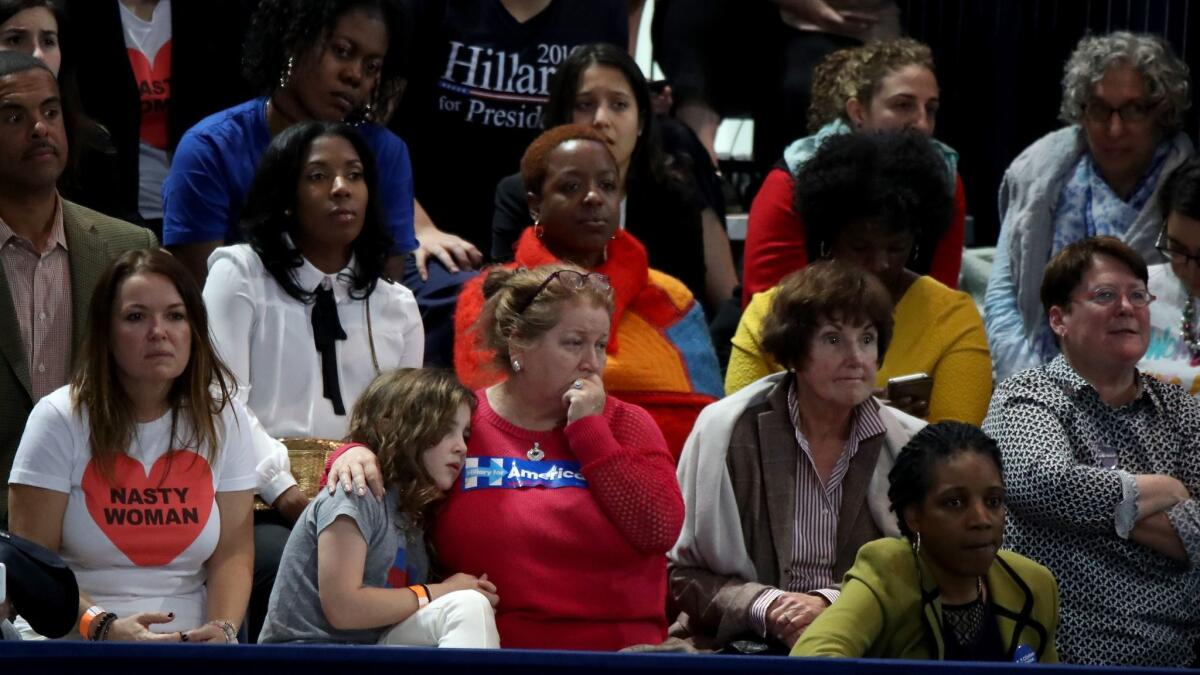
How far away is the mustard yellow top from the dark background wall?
1.93m

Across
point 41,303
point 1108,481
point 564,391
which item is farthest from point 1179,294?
point 41,303

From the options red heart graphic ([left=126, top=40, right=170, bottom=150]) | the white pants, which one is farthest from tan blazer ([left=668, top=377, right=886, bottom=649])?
red heart graphic ([left=126, top=40, right=170, bottom=150])

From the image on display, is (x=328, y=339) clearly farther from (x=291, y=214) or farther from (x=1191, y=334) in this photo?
(x=1191, y=334)

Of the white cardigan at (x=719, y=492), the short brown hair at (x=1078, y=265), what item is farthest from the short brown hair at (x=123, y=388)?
the short brown hair at (x=1078, y=265)

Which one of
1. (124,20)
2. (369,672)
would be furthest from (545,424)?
(124,20)

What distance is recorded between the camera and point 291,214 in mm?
4391

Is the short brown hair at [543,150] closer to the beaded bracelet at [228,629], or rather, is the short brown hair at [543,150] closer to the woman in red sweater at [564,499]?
the woman in red sweater at [564,499]

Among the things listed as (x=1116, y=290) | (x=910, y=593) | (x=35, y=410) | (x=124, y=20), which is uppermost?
(x=124, y=20)

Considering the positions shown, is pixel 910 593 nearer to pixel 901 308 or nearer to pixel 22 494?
pixel 901 308

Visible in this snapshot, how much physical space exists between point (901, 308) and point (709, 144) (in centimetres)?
174

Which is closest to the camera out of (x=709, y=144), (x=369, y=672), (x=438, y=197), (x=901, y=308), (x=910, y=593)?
(x=369, y=672)

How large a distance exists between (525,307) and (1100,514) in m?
1.24

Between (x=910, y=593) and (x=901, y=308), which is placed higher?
(x=901, y=308)

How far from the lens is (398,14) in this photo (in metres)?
5.09
